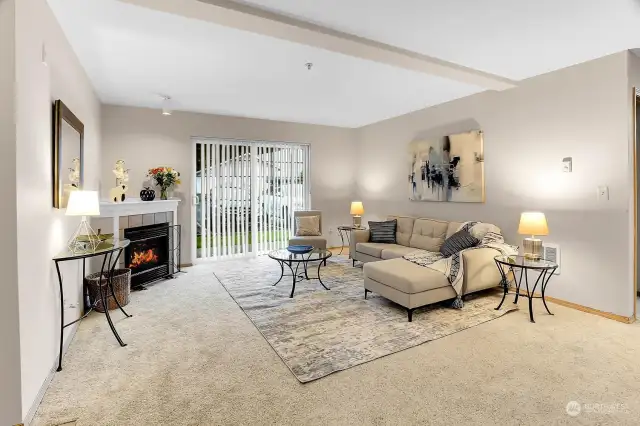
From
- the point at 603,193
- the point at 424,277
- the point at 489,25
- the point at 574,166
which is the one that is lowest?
the point at 424,277

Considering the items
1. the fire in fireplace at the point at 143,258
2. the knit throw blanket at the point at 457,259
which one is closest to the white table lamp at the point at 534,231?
the knit throw blanket at the point at 457,259

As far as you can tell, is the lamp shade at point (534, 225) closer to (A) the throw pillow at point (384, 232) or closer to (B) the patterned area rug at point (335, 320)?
(B) the patterned area rug at point (335, 320)

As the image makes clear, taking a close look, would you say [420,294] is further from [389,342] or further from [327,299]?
[327,299]

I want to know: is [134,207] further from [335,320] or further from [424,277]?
[424,277]

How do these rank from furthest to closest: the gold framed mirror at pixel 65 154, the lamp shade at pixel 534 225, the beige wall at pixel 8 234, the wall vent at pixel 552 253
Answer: the wall vent at pixel 552 253 < the lamp shade at pixel 534 225 < the gold framed mirror at pixel 65 154 < the beige wall at pixel 8 234

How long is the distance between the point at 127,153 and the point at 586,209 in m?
6.23

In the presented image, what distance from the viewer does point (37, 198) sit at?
2080 mm

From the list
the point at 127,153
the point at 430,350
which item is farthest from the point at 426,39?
the point at 127,153

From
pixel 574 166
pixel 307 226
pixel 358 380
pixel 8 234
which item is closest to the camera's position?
pixel 8 234

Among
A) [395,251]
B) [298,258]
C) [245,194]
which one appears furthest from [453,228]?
[245,194]

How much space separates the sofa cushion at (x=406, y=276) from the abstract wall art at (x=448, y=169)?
1.73 m

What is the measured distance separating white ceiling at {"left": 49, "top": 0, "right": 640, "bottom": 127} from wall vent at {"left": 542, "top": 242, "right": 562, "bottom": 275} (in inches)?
79.2

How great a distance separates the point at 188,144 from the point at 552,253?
18.4ft

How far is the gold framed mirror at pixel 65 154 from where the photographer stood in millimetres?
2459
